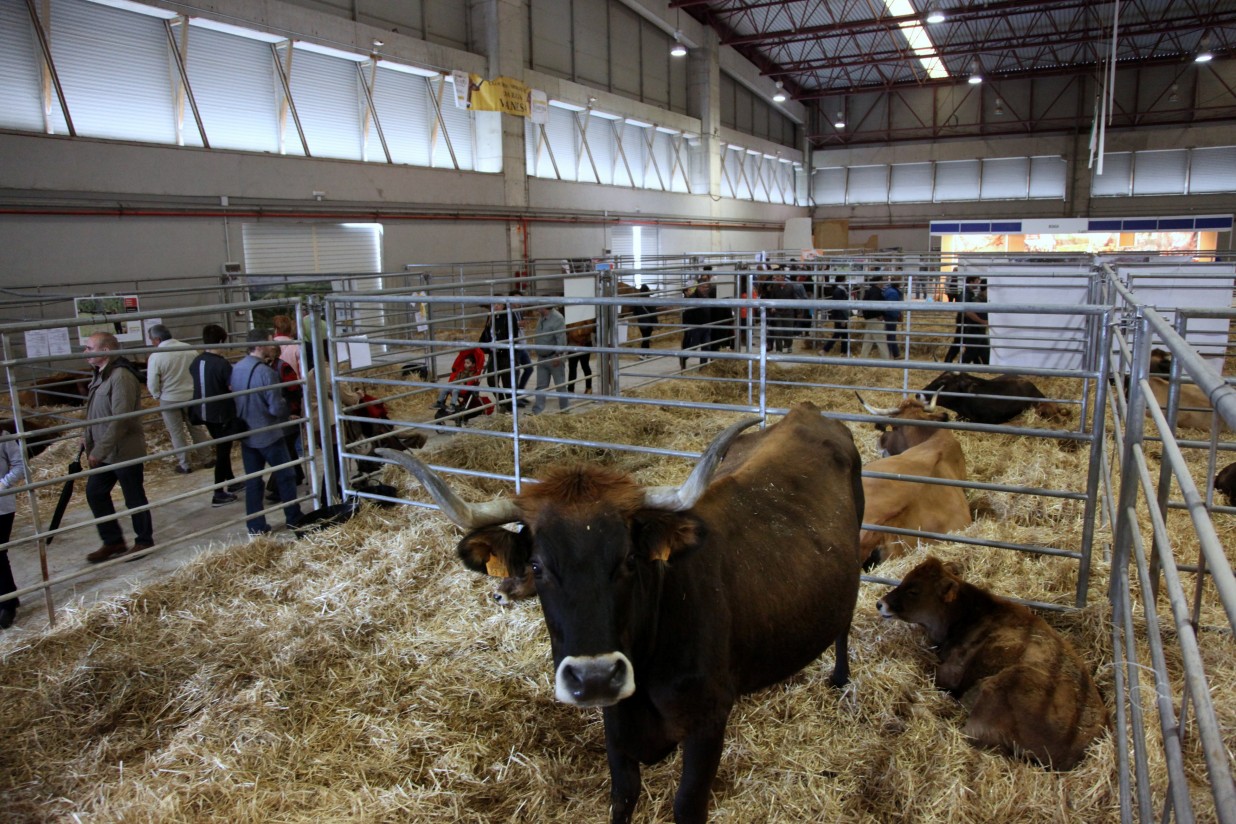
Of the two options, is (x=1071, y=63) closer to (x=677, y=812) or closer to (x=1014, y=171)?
(x=1014, y=171)

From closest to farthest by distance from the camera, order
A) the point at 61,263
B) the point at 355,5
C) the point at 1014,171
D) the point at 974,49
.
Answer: the point at 61,263 → the point at 355,5 → the point at 974,49 → the point at 1014,171

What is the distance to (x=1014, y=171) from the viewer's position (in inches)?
1382

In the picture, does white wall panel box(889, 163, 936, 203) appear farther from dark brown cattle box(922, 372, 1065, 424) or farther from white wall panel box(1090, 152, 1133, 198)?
dark brown cattle box(922, 372, 1065, 424)

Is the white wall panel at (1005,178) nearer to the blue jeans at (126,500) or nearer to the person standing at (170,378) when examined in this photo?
the person standing at (170,378)

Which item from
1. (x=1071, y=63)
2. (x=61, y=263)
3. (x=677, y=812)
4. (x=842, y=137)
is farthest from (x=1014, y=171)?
(x=677, y=812)

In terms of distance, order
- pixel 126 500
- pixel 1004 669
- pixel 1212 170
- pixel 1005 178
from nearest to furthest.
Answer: pixel 1004 669, pixel 126 500, pixel 1212 170, pixel 1005 178

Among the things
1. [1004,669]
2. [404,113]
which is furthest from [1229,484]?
[404,113]

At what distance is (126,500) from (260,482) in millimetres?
946

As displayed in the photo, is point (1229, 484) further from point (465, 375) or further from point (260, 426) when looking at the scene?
point (260, 426)

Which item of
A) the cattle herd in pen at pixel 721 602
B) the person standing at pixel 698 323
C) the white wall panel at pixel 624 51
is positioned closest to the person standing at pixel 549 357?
the person standing at pixel 698 323

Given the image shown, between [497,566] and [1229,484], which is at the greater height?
[497,566]

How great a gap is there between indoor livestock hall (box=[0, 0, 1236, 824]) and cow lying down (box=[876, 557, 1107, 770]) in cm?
2

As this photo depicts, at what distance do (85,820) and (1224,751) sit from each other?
3772 millimetres

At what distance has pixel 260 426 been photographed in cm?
665
